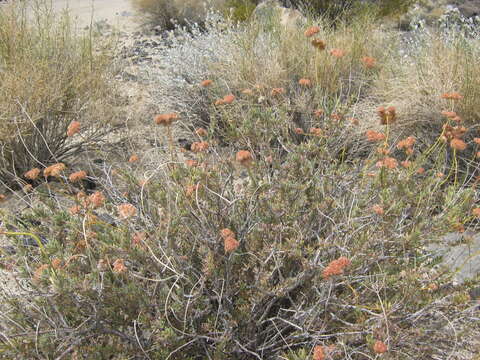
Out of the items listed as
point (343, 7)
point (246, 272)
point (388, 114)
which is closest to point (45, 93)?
point (246, 272)

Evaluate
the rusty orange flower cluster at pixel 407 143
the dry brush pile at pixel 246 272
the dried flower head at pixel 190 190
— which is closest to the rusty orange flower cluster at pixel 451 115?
the dry brush pile at pixel 246 272

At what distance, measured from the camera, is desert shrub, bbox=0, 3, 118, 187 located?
329cm

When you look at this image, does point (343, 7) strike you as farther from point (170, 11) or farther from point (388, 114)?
point (388, 114)

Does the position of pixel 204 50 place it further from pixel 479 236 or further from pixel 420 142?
pixel 479 236

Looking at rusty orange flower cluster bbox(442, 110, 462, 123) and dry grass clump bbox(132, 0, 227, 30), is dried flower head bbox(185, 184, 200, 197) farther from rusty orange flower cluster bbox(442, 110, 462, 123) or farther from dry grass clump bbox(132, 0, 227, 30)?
dry grass clump bbox(132, 0, 227, 30)

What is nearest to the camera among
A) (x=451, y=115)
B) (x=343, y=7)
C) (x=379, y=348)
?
(x=379, y=348)

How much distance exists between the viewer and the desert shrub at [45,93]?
3285 mm

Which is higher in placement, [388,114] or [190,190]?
[388,114]

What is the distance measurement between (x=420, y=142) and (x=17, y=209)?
9.87 feet

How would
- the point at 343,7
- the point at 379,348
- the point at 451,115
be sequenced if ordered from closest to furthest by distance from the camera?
the point at 379,348
the point at 451,115
the point at 343,7

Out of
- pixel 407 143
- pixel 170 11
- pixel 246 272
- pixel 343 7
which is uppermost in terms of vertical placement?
pixel 343 7

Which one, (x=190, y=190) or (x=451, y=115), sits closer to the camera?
(x=190, y=190)

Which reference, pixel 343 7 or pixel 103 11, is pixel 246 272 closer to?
pixel 343 7

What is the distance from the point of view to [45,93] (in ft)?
11.1
